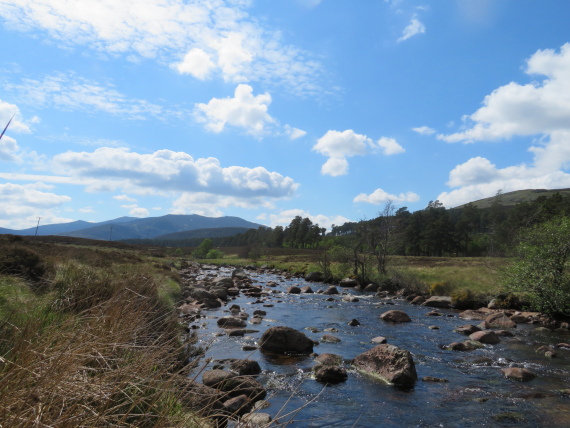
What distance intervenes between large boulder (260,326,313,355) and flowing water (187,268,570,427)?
1.91 ft

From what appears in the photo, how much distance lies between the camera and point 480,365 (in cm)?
1248

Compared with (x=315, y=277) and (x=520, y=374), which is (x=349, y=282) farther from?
(x=520, y=374)

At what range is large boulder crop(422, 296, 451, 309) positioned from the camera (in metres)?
26.3

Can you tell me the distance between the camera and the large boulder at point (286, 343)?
13.7 meters

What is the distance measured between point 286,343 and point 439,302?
17.3 metres

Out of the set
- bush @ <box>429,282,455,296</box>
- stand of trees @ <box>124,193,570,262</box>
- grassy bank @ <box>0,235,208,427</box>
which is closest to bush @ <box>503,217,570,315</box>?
stand of trees @ <box>124,193,570,262</box>

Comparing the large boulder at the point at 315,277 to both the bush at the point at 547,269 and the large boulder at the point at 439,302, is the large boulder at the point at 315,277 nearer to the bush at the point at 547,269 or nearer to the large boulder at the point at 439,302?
the large boulder at the point at 439,302

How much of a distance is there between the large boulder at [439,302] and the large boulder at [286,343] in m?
16.3

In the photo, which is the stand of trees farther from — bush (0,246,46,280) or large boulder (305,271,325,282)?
bush (0,246,46,280)

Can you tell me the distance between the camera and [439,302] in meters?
26.6

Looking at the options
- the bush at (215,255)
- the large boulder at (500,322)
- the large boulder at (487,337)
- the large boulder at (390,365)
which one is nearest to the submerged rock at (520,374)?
the large boulder at (390,365)

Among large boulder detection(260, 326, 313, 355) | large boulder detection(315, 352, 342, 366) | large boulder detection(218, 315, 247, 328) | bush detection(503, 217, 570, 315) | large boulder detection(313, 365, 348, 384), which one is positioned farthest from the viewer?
bush detection(503, 217, 570, 315)

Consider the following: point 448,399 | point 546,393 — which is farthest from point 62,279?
point 546,393

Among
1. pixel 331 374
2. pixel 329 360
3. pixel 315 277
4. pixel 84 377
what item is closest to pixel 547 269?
pixel 329 360
